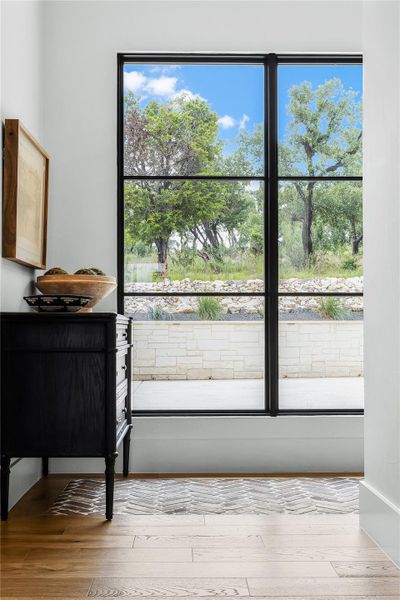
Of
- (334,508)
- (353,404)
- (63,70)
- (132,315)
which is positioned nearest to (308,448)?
(353,404)

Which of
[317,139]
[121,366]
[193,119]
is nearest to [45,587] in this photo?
[121,366]

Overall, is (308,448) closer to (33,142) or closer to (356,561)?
(356,561)

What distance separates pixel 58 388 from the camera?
10.2 feet

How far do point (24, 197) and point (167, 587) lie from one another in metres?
2.06

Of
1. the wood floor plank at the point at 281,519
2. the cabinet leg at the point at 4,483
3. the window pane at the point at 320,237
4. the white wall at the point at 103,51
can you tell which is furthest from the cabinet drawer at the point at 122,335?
the window pane at the point at 320,237

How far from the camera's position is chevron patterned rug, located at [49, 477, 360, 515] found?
10.8 feet

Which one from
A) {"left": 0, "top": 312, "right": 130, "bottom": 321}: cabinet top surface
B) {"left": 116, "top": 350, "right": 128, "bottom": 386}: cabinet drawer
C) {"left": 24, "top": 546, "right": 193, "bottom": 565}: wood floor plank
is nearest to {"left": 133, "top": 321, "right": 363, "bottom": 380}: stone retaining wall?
{"left": 116, "top": 350, "right": 128, "bottom": 386}: cabinet drawer

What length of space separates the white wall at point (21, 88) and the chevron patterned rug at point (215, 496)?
0.26m

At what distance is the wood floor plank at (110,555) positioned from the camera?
259cm

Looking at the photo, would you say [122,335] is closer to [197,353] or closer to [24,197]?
[197,353]

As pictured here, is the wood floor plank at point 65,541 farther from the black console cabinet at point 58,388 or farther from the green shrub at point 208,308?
the green shrub at point 208,308

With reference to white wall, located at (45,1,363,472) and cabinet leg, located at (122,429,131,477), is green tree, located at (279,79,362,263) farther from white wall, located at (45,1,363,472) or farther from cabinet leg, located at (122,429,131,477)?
cabinet leg, located at (122,429,131,477)

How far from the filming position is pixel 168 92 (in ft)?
14.0

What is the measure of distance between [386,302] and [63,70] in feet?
8.38
